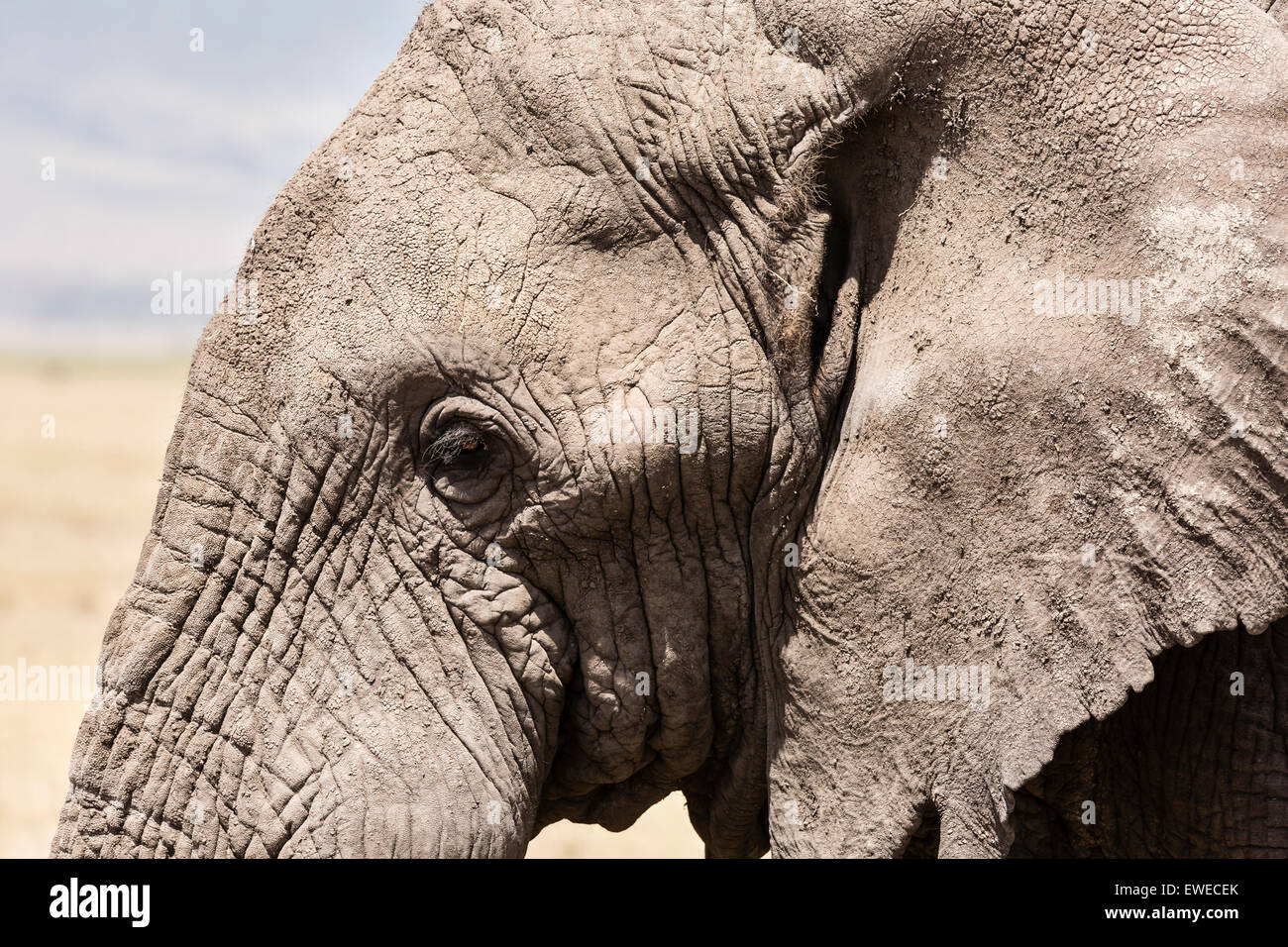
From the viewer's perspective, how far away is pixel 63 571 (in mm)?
18938

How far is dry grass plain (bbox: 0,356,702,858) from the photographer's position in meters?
9.32

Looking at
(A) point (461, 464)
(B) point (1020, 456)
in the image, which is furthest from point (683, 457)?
(B) point (1020, 456)

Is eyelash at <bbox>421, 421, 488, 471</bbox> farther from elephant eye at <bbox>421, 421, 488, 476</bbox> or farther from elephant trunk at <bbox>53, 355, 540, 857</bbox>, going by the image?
elephant trunk at <bbox>53, 355, 540, 857</bbox>

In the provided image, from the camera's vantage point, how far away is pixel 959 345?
8.51 feet

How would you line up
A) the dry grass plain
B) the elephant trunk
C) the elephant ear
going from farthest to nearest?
the dry grass plain → the elephant trunk → the elephant ear

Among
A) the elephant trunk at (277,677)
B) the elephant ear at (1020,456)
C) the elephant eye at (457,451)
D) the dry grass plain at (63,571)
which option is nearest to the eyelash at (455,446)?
the elephant eye at (457,451)

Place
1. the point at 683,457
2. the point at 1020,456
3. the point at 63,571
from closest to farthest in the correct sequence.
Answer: the point at 1020,456 → the point at 683,457 → the point at 63,571

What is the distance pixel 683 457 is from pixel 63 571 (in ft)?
59.1

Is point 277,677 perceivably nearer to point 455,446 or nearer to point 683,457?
point 455,446

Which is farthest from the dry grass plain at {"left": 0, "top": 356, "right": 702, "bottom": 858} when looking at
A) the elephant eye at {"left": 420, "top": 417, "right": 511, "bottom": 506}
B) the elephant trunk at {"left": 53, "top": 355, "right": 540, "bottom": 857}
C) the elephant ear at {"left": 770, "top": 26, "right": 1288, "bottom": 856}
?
the elephant ear at {"left": 770, "top": 26, "right": 1288, "bottom": 856}

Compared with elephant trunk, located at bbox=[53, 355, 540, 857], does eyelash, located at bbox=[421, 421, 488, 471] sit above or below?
above

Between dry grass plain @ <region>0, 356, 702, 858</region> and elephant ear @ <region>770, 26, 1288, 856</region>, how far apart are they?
2558 mm

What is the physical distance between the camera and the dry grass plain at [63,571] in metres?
9.32

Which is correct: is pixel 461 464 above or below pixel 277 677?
above
